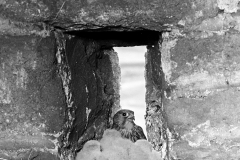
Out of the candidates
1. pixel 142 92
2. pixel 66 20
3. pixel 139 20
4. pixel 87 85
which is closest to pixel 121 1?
pixel 139 20

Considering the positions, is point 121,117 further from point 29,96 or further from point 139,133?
point 29,96

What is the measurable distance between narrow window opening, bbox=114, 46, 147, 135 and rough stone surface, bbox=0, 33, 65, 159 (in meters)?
4.50

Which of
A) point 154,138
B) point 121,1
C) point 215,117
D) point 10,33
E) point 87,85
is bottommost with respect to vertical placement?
point 154,138

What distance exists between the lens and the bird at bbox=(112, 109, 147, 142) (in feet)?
8.06

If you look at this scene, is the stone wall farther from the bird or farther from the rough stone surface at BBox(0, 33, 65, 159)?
the bird

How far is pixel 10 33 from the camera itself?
1934mm

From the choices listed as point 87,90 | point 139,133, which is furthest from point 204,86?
point 139,133

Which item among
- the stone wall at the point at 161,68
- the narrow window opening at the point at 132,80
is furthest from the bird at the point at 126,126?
the narrow window opening at the point at 132,80

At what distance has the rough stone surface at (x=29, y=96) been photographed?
1.93m

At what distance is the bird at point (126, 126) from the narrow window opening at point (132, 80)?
3.86 meters

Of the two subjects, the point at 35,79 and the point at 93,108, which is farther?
the point at 93,108

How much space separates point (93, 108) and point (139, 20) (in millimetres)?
554

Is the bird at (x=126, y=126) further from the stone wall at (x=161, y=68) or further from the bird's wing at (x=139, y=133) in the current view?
the stone wall at (x=161, y=68)

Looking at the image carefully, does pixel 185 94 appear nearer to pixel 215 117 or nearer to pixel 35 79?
pixel 215 117
